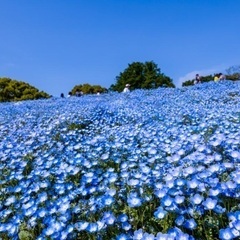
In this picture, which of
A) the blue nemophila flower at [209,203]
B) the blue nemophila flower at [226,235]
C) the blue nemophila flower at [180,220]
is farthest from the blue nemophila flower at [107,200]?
the blue nemophila flower at [226,235]

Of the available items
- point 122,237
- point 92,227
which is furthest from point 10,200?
point 122,237

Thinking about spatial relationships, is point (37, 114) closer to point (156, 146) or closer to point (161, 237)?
point (156, 146)

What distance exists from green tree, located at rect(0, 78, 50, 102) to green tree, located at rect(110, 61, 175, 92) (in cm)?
1151

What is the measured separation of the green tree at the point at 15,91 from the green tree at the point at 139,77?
1151 centimetres

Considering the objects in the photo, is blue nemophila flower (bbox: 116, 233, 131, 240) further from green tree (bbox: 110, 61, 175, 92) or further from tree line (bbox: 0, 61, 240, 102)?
green tree (bbox: 110, 61, 175, 92)

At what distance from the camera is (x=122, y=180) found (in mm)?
3410

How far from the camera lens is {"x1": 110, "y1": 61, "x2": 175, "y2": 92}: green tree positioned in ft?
108

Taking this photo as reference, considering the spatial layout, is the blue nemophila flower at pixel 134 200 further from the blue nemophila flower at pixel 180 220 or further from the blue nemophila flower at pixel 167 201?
the blue nemophila flower at pixel 180 220

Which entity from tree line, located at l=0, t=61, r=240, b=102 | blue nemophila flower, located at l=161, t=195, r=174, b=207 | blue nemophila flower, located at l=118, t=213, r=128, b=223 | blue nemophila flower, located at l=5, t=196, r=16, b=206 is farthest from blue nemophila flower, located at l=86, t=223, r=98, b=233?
tree line, located at l=0, t=61, r=240, b=102

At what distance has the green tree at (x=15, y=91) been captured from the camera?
74.1 ft

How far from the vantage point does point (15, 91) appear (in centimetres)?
2273

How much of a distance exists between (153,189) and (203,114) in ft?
12.6

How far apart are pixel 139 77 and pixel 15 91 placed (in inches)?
545

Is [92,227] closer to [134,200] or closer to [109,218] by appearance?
[109,218]
